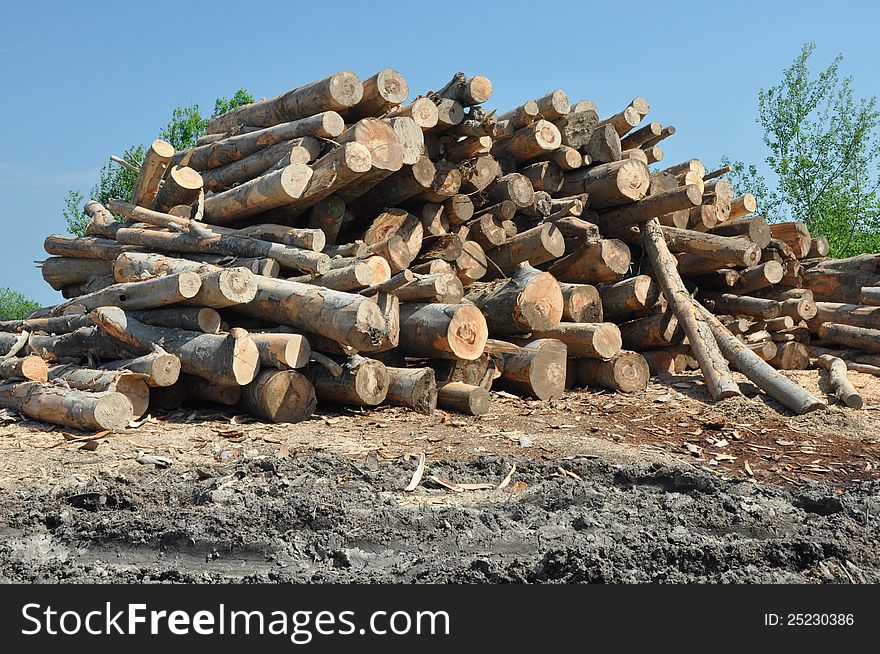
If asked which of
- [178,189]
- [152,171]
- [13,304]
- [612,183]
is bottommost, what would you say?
[612,183]

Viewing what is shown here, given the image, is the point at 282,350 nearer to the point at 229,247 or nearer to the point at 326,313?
the point at 326,313

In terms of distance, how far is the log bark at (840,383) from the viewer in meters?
8.95

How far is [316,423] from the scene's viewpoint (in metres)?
8.09

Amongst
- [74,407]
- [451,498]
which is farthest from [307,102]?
[451,498]

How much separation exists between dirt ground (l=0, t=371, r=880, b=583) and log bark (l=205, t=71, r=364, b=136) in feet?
12.7

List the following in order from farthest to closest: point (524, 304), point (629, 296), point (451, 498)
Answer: point (629, 296)
point (524, 304)
point (451, 498)

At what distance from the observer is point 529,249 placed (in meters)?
10.5

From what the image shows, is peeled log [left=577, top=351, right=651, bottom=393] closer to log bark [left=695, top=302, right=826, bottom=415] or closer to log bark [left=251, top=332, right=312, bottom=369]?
log bark [left=695, top=302, right=826, bottom=415]

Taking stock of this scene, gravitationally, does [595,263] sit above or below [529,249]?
below

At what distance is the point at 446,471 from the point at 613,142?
6.91 metres

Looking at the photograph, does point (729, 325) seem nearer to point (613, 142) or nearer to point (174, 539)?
point (613, 142)

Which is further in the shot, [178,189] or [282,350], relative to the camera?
[178,189]

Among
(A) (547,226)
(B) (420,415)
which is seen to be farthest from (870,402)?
(B) (420,415)

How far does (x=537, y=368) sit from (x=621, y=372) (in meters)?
1.15
